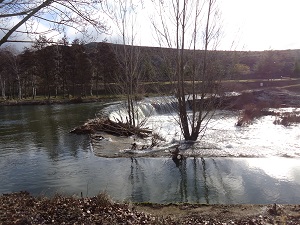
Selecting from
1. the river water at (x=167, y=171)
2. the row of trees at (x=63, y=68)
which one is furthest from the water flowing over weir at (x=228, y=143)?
the row of trees at (x=63, y=68)

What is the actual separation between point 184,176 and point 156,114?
690 inches

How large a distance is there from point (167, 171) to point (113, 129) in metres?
7.75

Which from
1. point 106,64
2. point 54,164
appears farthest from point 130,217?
point 106,64

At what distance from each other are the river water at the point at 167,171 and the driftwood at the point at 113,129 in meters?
1.50

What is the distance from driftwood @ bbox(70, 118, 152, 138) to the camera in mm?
A: 16500

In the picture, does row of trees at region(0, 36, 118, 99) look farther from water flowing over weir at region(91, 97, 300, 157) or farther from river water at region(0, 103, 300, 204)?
river water at region(0, 103, 300, 204)

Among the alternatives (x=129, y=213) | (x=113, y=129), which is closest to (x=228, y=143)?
(x=113, y=129)

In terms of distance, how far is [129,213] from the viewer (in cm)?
591

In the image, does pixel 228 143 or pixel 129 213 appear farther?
pixel 228 143

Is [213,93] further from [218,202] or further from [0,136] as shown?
[0,136]

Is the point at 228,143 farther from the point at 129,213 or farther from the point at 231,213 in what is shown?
the point at 129,213

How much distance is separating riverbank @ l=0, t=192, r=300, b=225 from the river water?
89 centimetres

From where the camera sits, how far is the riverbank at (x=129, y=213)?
5188mm

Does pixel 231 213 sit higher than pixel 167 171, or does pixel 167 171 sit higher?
pixel 231 213
